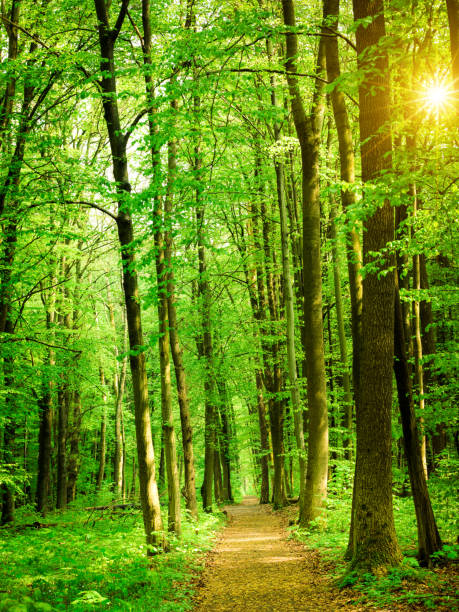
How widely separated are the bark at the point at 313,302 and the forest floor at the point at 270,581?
1.40 metres

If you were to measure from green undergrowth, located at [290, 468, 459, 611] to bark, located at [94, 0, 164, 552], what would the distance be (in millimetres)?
3171

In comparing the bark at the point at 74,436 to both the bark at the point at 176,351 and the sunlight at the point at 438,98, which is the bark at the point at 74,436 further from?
the sunlight at the point at 438,98

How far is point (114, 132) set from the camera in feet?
28.2

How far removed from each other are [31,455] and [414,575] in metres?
26.2

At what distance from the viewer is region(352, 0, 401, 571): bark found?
613 centimetres

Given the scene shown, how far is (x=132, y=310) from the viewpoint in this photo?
849 centimetres

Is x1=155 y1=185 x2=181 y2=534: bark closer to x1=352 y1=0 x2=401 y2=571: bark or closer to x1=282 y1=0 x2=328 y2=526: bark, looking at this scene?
x1=282 y1=0 x2=328 y2=526: bark

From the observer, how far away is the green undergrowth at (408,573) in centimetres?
480

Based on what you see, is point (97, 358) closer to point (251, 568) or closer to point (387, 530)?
point (251, 568)

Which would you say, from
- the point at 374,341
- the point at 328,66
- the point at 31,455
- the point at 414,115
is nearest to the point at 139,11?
the point at 328,66

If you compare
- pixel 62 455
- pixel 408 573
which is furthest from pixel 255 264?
pixel 408 573

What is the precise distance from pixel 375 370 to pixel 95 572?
5.09 meters

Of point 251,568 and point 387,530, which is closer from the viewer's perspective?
point 387,530

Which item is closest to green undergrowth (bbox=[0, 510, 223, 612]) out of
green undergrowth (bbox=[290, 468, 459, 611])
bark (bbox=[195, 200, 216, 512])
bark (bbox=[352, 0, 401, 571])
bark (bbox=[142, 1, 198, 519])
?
green undergrowth (bbox=[290, 468, 459, 611])
